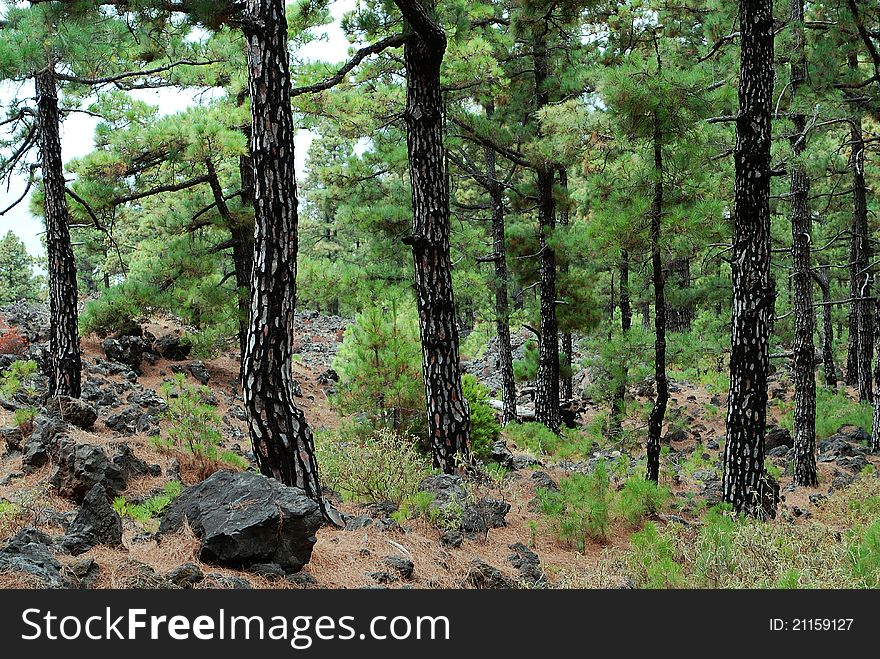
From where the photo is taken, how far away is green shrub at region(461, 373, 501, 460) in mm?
8920

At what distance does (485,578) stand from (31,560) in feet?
8.76

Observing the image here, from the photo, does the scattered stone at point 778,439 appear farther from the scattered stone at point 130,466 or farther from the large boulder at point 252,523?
the large boulder at point 252,523

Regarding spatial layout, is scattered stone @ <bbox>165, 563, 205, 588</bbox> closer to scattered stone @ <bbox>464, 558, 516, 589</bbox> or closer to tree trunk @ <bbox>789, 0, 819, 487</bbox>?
scattered stone @ <bbox>464, 558, 516, 589</bbox>

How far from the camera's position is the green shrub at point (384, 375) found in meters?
9.90

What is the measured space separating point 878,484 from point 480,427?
5.11 m

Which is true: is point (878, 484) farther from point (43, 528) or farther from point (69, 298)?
point (69, 298)

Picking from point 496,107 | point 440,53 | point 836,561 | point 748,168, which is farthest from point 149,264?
point 836,561

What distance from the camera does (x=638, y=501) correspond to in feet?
21.9

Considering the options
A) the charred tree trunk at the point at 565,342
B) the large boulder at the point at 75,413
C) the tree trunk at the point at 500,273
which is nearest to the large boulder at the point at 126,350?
the large boulder at the point at 75,413

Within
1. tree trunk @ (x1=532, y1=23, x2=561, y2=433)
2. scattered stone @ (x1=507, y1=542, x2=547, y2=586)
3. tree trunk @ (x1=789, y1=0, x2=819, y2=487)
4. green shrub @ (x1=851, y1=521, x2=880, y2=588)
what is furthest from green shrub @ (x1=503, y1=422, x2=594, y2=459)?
green shrub @ (x1=851, y1=521, x2=880, y2=588)

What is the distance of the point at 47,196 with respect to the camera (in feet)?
30.9

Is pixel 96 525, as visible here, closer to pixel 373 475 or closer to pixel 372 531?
pixel 372 531

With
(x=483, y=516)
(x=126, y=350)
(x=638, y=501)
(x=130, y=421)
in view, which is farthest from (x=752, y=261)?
(x=126, y=350)

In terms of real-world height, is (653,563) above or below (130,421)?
below
